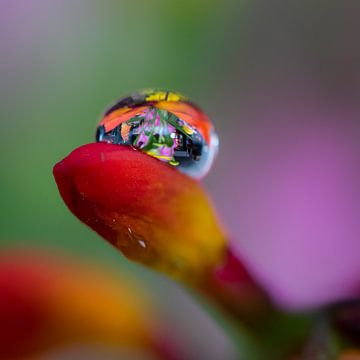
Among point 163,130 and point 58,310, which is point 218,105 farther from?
point 163,130

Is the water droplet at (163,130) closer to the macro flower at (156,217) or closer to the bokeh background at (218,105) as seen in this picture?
the macro flower at (156,217)

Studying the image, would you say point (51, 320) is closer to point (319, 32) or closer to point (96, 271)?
point (96, 271)

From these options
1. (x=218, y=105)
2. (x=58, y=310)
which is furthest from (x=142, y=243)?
(x=218, y=105)

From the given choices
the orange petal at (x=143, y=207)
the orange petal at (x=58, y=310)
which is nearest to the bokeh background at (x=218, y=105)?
the orange petal at (x=58, y=310)

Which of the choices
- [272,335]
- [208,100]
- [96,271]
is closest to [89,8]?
[208,100]

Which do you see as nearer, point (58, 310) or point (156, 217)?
point (156, 217)
